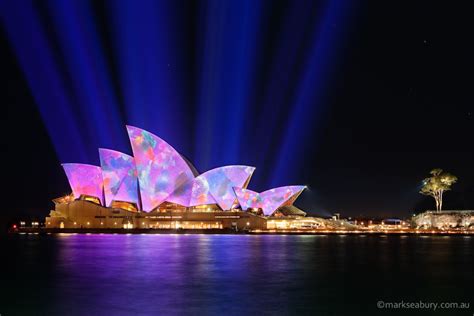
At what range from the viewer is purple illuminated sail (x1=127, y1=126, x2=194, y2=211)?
213 feet

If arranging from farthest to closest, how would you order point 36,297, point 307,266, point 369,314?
point 307,266
point 36,297
point 369,314

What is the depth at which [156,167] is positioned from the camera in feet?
217

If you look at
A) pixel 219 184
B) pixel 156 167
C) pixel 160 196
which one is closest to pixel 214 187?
pixel 219 184

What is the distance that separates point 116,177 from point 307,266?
4419cm

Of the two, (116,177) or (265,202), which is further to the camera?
(265,202)

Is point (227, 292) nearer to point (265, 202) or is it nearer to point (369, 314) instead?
point (369, 314)

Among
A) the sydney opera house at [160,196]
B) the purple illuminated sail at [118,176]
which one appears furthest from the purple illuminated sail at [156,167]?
the purple illuminated sail at [118,176]

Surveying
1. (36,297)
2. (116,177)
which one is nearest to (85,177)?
(116,177)

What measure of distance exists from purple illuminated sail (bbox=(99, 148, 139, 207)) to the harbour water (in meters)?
31.7

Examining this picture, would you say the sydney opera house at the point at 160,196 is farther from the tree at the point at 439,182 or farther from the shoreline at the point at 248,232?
the tree at the point at 439,182

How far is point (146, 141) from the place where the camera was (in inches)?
2554

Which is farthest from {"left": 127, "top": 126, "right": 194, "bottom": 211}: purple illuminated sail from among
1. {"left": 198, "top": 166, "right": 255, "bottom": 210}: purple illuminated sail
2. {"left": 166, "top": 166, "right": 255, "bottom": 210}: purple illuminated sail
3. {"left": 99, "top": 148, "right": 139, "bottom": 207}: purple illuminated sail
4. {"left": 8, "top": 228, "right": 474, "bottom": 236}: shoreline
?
{"left": 8, "top": 228, "right": 474, "bottom": 236}: shoreline

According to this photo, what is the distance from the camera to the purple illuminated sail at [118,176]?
68312mm

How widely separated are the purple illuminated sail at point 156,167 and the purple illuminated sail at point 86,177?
7135mm
